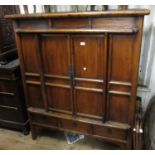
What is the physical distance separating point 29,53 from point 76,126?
898 millimetres

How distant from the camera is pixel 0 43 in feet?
6.43

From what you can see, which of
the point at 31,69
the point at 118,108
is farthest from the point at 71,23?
the point at 118,108

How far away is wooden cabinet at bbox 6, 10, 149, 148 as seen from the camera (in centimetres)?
133

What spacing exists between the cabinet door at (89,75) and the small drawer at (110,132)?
0.14 meters

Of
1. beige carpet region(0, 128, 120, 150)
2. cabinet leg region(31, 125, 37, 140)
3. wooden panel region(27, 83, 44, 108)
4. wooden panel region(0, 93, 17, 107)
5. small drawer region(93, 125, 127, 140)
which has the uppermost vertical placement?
wooden panel region(27, 83, 44, 108)

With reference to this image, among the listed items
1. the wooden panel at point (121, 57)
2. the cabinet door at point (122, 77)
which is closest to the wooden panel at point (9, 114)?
the cabinet door at point (122, 77)

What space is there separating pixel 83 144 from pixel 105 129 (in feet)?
1.57

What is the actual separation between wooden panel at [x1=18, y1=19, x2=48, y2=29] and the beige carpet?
1348 mm

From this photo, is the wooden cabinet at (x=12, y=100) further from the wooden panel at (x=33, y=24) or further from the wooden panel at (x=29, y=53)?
the wooden panel at (x=33, y=24)

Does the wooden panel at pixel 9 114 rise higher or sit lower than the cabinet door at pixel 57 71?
lower

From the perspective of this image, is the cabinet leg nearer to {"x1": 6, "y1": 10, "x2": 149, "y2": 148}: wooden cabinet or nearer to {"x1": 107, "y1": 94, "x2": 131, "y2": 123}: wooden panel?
{"x1": 6, "y1": 10, "x2": 149, "y2": 148}: wooden cabinet

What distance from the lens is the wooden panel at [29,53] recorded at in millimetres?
1622

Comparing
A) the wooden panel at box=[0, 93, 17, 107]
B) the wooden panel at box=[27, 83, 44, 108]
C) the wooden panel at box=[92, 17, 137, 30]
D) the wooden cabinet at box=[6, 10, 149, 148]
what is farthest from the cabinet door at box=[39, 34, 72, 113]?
the wooden panel at box=[0, 93, 17, 107]

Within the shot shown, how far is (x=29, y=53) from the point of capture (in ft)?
5.53
